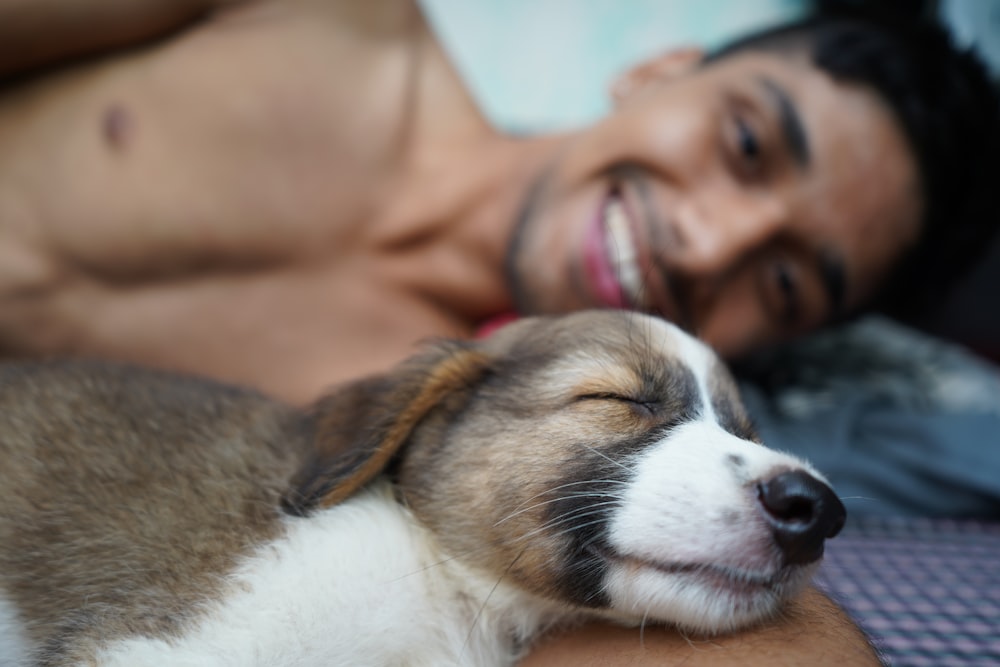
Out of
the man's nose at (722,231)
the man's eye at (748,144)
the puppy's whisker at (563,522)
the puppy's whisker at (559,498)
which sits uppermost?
the puppy's whisker at (559,498)

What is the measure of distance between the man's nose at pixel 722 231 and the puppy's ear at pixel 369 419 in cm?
165

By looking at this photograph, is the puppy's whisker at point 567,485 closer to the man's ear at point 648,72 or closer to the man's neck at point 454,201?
the man's neck at point 454,201

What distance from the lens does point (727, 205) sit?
11.3 feet

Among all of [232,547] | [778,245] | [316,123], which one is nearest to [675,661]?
[232,547]

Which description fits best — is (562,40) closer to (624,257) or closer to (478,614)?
(624,257)

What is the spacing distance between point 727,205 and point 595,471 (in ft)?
7.15

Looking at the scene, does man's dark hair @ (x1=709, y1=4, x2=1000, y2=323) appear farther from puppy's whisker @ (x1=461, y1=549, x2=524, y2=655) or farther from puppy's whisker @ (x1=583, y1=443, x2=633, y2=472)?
puppy's whisker @ (x1=461, y1=549, x2=524, y2=655)

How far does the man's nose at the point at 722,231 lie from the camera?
3336 millimetres

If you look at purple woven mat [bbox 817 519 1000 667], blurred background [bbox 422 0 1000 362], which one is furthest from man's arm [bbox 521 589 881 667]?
blurred background [bbox 422 0 1000 362]

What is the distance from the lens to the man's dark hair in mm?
3793

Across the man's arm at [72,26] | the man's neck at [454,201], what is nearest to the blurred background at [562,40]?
the man's neck at [454,201]

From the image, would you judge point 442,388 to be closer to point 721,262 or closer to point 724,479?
point 724,479

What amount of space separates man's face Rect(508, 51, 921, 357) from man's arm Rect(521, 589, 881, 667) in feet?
5.93

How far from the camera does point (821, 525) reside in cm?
151
